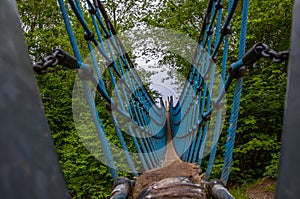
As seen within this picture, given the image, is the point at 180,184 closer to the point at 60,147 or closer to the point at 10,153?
the point at 10,153

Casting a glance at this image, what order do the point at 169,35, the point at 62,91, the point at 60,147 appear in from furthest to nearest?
the point at 169,35, the point at 62,91, the point at 60,147

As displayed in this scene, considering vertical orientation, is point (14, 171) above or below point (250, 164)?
Result: above

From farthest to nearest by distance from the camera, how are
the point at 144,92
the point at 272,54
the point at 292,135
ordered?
1. the point at 144,92
2. the point at 272,54
3. the point at 292,135

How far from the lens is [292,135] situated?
0.15 metres

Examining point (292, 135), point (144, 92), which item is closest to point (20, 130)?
point (292, 135)

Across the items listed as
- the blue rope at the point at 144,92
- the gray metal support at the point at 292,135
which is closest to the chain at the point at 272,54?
the gray metal support at the point at 292,135

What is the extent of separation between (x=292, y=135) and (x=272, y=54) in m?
0.23

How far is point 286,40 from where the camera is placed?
3.91 metres

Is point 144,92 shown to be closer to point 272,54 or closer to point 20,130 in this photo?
point 272,54

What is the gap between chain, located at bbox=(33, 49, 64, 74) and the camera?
0.35 metres

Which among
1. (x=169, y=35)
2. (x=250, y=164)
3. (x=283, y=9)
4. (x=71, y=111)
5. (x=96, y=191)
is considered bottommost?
(x=250, y=164)

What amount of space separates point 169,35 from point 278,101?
2230 mm

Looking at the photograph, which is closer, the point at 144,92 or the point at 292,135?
the point at 292,135

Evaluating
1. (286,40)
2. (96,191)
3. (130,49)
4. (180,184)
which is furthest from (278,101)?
(180,184)
